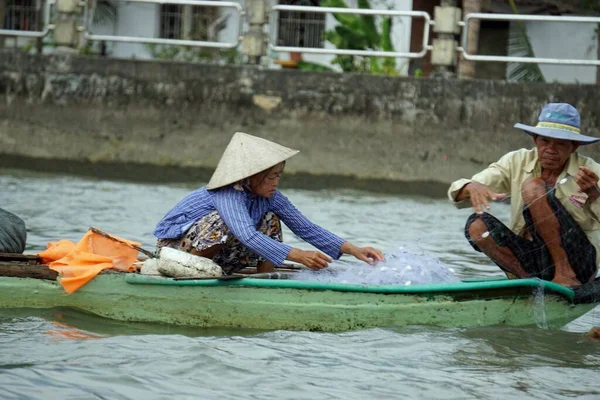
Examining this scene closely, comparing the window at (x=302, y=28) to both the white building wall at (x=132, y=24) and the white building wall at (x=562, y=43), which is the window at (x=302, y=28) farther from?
the white building wall at (x=562, y=43)

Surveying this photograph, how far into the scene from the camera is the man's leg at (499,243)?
20.2 ft

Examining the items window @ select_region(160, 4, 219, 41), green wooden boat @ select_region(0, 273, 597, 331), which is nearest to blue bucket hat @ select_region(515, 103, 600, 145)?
green wooden boat @ select_region(0, 273, 597, 331)

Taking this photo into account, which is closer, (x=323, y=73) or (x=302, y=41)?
(x=323, y=73)

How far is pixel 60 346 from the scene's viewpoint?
18.1ft

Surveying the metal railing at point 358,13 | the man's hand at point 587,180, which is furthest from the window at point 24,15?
the man's hand at point 587,180

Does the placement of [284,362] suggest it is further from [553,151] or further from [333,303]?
[553,151]

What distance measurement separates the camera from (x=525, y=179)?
6.27m

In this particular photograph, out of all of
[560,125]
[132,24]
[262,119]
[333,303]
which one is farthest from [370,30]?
[333,303]

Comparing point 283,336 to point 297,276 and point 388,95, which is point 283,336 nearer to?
point 297,276

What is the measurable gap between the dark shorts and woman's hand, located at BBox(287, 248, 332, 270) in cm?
90

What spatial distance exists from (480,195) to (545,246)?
56cm

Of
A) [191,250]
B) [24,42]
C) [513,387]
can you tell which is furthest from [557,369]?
[24,42]

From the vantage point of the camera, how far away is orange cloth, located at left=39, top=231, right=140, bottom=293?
19.6 ft

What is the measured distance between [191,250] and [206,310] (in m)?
0.35
